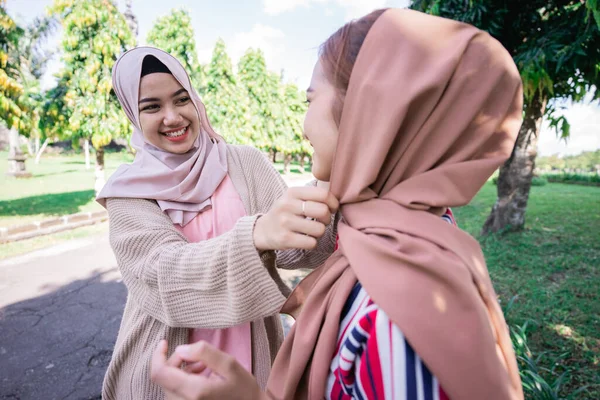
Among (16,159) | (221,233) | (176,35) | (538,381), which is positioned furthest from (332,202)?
(16,159)

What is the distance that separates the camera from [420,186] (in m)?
0.88

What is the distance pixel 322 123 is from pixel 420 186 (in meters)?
0.36

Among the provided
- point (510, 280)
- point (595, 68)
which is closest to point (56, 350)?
point (510, 280)

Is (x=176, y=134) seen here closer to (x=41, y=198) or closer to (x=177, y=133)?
A: (x=177, y=133)

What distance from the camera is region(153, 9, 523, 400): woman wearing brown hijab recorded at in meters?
0.74

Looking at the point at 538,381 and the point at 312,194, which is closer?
the point at 312,194

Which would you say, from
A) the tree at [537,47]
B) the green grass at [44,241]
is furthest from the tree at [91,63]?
the tree at [537,47]

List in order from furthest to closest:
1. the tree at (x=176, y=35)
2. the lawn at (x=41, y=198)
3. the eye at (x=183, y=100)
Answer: the tree at (x=176, y=35), the lawn at (x=41, y=198), the eye at (x=183, y=100)

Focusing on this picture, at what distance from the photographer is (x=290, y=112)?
21.2m

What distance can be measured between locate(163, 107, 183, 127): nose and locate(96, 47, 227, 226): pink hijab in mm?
134

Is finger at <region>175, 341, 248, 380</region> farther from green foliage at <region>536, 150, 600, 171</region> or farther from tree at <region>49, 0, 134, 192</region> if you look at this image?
green foliage at <region>536, 150, 600, 171</region>

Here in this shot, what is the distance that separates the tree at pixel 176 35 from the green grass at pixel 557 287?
32.0 ft

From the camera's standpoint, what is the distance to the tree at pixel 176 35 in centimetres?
1067

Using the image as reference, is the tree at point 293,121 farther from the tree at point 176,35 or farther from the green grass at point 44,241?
the green grass at point 44,241
